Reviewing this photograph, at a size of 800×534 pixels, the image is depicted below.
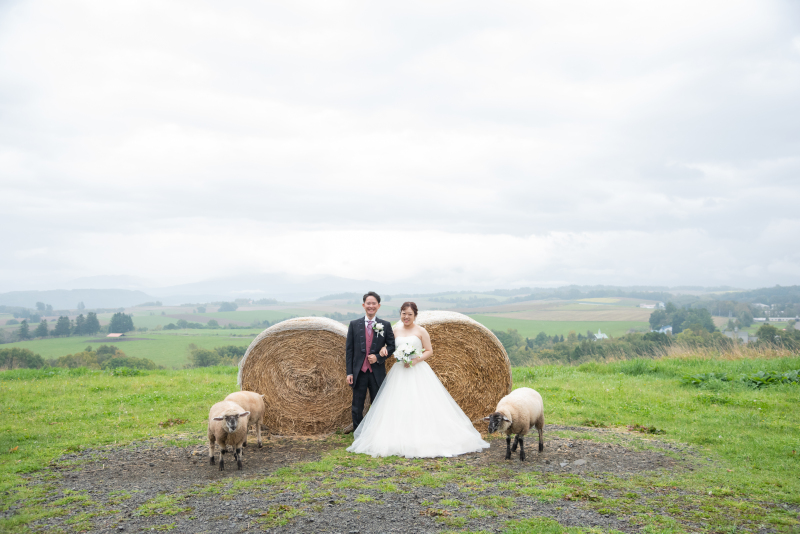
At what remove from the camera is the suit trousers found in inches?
351

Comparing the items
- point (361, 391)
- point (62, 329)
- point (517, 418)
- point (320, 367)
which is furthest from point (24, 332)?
point (517, 418)

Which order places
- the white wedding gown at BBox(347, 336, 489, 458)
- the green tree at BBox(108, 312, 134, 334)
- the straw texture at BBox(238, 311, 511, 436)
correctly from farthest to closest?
1. the green tree at BBox(108, 312, 134, 334)
2. the straw texture at BBox(238, 311, 511, 436)
3. the white wedding gown at BBox(347, 336, 489, 458)

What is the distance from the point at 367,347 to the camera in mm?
8867

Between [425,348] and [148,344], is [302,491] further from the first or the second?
[148,344]

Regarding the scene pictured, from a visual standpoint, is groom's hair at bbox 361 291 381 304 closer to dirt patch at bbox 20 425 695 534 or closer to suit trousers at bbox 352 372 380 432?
suit trousers at bbox 352 372 380 432

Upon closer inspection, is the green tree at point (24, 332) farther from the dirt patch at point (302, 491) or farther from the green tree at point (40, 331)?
the dirt patch at point (302, 491)

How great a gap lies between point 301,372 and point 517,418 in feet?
13.5

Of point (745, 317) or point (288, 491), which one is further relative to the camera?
point (745, 317)

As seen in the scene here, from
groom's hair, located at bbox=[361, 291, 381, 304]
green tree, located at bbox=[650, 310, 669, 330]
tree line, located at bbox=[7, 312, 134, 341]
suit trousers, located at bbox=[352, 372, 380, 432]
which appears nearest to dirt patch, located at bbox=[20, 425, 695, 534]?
suit trousers, located at bbox=[352, 372, 380, 432]

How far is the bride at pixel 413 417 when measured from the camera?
26.1 feet

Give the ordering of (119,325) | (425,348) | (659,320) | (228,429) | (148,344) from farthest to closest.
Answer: (119,325) < (659,320) < (148,344) < (425,348) < (228,429)

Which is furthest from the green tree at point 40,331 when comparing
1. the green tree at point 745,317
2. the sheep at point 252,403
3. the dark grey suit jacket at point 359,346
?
the green tree at point 745,317

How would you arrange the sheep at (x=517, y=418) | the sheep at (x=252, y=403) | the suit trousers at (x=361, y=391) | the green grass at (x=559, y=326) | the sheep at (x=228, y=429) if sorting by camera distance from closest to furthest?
the sheep at (x=228, y=429)
the sheep at (x=517, y=418)
the sheep at (x=252, y=403)
the suit trousers at (x=361, y=391)
the green grass at (x=559, y=326)

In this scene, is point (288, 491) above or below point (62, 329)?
above
